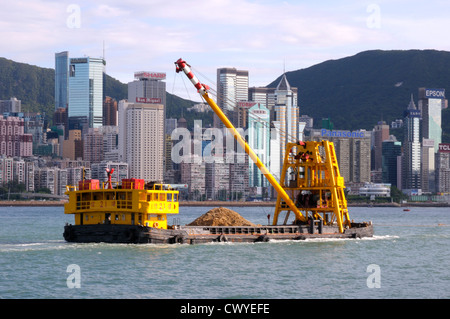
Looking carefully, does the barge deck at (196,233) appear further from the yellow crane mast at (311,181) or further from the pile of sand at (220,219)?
the pile of sand at (220,219)

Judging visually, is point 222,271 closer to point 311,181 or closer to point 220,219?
point 220,219

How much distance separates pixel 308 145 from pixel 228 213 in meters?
8.50

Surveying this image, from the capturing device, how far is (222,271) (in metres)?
42.2

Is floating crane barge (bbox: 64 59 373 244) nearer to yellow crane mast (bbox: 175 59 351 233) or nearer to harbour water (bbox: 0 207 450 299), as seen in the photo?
yellow crane mast (bbox: 175 59 351 233)

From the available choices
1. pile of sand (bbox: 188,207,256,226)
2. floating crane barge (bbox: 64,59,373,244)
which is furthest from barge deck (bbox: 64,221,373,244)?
pile of sand (bbox: 188,207,256,226)

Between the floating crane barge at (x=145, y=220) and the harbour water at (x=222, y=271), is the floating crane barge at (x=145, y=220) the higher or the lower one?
the higher one

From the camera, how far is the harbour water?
117 feet

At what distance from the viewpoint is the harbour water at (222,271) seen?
35719mm

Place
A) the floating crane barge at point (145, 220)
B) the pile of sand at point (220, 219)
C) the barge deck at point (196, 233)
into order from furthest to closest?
1. the pile of sand at point (220, 219)
2. the floating crane barge at point (145, 220)
3. the barge deck at point (196, 233)

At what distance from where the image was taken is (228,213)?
6525 cm

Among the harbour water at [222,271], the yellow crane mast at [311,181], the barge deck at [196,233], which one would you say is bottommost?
the harbour water at [222,271]

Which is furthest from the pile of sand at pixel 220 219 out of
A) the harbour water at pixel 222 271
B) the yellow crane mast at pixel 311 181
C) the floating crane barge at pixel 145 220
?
the harbour water at pixel 222 271
